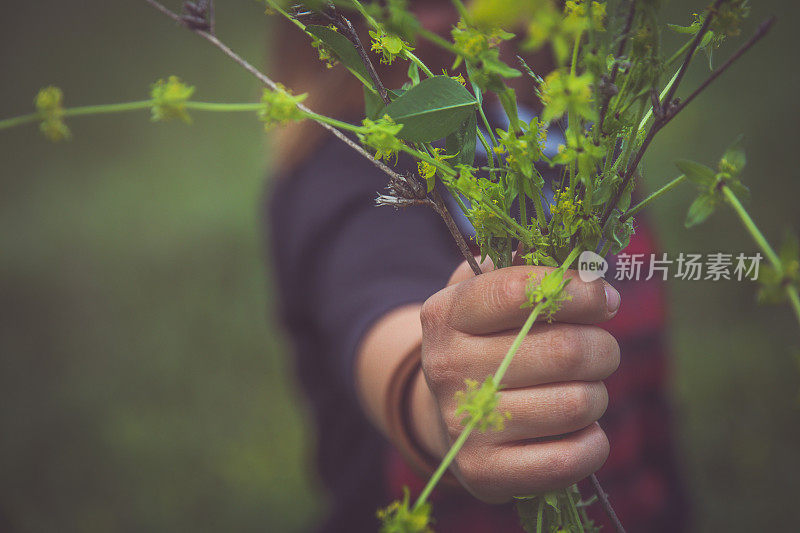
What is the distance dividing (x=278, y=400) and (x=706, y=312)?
3.98 feet

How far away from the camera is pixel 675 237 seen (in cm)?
155

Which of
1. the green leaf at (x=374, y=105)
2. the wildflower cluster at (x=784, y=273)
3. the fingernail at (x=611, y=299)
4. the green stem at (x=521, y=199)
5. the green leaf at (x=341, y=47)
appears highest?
the green leaf at (x=341, y=47)

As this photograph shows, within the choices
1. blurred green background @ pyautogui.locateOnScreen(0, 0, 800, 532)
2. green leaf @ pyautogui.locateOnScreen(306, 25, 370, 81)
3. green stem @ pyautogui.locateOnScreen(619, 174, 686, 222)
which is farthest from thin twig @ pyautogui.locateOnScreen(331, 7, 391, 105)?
blurred green background @ pyautogui.locateOnScreen(0, 0, 800, 532)

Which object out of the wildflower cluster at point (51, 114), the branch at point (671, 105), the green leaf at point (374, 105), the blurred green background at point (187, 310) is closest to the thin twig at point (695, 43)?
the branch at point (671, 105)

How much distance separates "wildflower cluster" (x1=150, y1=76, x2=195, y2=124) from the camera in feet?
0.59

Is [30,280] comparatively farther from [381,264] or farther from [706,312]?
[706,312]

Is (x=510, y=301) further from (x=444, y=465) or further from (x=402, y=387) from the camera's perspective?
(x=402, y=387)

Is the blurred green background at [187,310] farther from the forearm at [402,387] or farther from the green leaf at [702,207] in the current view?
the green leaf at [702,207]

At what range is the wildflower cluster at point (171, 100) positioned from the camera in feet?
0.59

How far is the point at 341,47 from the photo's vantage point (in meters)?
0.21

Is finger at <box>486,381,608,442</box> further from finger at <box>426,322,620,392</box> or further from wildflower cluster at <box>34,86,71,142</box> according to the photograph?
wildflower cluster at <box>34,86,71,142</box>

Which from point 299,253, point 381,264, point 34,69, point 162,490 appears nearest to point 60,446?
point 162,490

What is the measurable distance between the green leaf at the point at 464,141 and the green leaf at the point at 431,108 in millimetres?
16

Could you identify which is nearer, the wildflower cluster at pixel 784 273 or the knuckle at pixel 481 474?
the wildflower cluster at pixel 784 273
